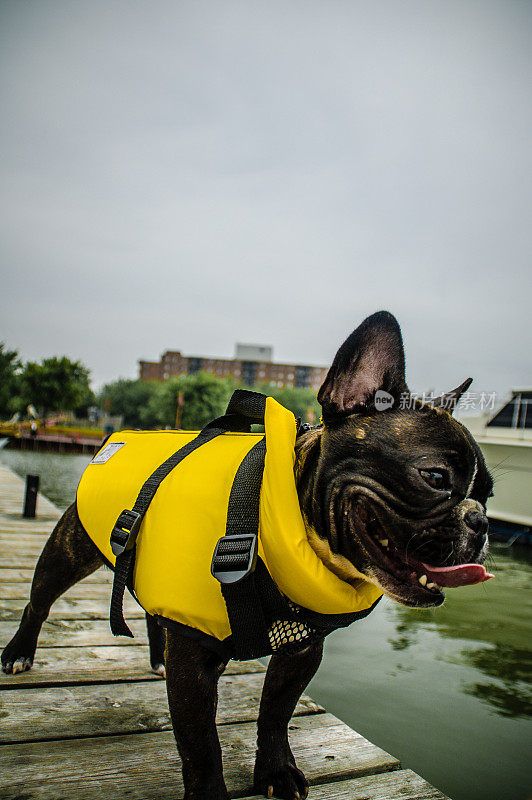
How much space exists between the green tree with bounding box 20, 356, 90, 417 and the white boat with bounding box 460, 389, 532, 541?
46962 mm

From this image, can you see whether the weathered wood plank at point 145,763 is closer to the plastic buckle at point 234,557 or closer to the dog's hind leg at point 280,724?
the dog's hind leg at point 280,724

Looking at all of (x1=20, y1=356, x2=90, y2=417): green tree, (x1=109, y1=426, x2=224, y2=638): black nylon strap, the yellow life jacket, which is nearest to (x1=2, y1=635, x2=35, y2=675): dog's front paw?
(x1=109, y1=426, x2=224, y2=638): black nylon strap

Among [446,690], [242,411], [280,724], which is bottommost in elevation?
[446,690]

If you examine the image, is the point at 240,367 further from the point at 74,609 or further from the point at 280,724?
the point at 280,724

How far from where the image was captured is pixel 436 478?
4.94ft

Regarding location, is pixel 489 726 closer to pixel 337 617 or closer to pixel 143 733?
pixel 143 733

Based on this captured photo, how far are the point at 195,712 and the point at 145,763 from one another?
0.69 meters

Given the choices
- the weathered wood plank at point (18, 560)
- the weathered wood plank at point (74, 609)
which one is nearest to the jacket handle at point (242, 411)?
the weathered wood plank at point (74, 609)

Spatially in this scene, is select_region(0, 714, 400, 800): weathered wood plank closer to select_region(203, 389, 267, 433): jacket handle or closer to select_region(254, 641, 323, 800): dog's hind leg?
select_region(254, 641, 323, 800): dog's hind leg

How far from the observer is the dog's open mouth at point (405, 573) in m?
1.52

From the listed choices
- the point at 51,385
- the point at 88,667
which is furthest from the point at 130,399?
the point at 88,667

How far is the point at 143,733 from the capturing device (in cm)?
228

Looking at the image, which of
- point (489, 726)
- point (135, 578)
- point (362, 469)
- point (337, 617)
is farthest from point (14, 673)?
point (489, 726)

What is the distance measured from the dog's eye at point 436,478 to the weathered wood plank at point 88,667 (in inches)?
81.5
